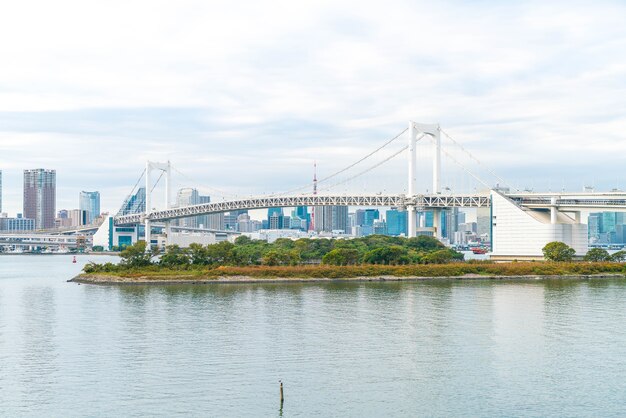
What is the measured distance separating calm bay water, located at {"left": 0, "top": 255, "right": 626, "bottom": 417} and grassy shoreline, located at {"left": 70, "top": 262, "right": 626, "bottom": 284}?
242 inches

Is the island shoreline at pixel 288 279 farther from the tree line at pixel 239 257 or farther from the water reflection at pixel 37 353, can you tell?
the water reflection at pixel 37 353

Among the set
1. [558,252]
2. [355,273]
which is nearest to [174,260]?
[355,273]

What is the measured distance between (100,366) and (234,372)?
231 cm

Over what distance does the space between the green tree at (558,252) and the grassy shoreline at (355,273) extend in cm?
87

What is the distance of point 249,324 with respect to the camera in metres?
18.4

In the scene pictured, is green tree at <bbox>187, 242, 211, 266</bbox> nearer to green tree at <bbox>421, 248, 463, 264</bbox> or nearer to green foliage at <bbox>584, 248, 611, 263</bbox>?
green tree at <bbox>421, 248, 463, 264</bbox>

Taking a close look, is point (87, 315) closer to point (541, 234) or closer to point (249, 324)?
point (249, 324)

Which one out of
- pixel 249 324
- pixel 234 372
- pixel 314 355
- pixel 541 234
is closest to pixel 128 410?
pixel 234 372

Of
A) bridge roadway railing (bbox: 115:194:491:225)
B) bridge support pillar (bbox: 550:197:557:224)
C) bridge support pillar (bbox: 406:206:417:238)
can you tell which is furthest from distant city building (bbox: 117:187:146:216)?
bridge support pillar (bbox: 550:197:557:224)

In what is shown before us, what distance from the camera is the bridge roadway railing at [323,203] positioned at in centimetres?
4216

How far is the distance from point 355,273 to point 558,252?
947cm

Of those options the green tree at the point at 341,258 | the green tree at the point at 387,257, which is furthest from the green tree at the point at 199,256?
the green tree at the point at 387,257

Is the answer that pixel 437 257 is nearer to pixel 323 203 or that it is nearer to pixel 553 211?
pixel 553 211

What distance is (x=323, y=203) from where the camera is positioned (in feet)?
164
